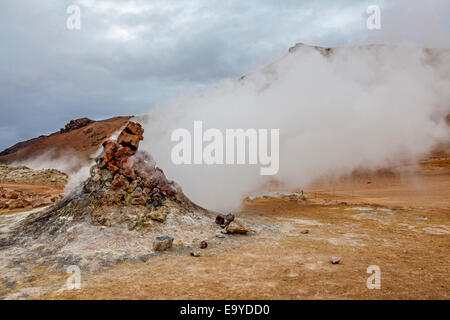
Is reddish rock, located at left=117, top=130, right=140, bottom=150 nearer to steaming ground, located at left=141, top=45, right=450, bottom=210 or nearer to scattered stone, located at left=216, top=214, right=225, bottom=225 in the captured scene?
scattered stone, located at left=216, top=214, right=225, bottom=225

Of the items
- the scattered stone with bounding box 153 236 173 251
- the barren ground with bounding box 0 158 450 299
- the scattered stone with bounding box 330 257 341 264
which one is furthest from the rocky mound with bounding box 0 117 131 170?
the scattered stone with bounding box 330 257 341 264

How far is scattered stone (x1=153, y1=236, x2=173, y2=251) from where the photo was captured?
6.20 m

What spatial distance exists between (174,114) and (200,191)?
718 centimetres

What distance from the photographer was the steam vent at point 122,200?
735 cm

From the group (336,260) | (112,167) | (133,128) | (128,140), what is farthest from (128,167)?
(336,260)

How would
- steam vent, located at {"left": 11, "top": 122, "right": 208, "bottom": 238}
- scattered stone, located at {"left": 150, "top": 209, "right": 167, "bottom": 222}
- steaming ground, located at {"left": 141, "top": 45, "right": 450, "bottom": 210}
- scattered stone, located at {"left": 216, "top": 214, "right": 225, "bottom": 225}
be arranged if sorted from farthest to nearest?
steaming ground, located at {"left": 141, "top": 45, "right": 450, "bottom": 210}
scattered stone, located at {"left": 216, "top": 214, "right": 225, "bottom": 225}
scattered stone, located at {"left": 150, "top": 209, "right": 167, "bottom": 222}
steam vent, located at {"left": 11, "top": 122, "right": 208, "bottom": 238}

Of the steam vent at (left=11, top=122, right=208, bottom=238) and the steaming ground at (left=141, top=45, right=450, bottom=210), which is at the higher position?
the steaming ground at (left=141, top=45, right=450, bottom=210)

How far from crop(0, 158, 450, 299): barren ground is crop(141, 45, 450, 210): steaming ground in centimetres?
585

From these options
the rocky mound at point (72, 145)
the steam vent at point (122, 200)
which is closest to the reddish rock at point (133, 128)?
the steam vent at point (122, 200)

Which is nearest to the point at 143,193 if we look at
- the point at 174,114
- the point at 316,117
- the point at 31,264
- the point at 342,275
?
the point at 31,264

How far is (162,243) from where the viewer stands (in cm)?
621

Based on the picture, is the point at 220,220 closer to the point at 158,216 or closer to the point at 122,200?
the point at 158,216

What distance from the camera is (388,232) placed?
26.9 ft
